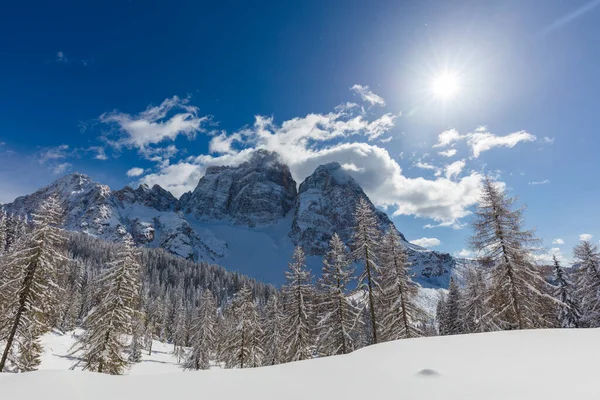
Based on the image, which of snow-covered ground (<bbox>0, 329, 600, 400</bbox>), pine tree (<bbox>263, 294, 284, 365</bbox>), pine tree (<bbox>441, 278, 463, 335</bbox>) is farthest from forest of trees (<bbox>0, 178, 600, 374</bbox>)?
snow-covered ground (<bbox>0, 329, 600, 400</bbox>)

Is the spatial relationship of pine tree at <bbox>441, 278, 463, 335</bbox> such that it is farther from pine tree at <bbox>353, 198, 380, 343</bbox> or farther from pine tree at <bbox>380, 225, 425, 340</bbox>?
pine tree at <bbox>353, 198, 380, 343</bbox>

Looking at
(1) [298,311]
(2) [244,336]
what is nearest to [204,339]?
(2) [244,336]

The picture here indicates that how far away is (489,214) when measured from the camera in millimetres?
19391

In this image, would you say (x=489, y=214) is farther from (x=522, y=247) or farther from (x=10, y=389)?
(x=10, y=389)

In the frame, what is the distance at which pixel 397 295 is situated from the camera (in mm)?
22438

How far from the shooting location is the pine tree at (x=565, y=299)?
89.5 ft

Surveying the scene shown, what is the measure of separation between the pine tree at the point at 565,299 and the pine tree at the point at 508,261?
11307 mm

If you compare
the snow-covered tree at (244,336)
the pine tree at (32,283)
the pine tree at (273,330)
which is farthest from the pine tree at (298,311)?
the pine tree at (32,283)

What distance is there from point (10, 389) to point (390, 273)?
2087 cm

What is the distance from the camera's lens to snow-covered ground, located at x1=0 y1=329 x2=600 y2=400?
5082mm

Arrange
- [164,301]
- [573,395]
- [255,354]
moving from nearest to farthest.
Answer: [573,395], [255,354], [164,301]

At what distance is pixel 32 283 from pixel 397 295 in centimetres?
2278

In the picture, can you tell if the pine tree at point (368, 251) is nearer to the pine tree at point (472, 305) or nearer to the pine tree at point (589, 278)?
the pine tree at point (472, 305)

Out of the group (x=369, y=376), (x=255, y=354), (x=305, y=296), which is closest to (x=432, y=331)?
(x=255, y=354)
